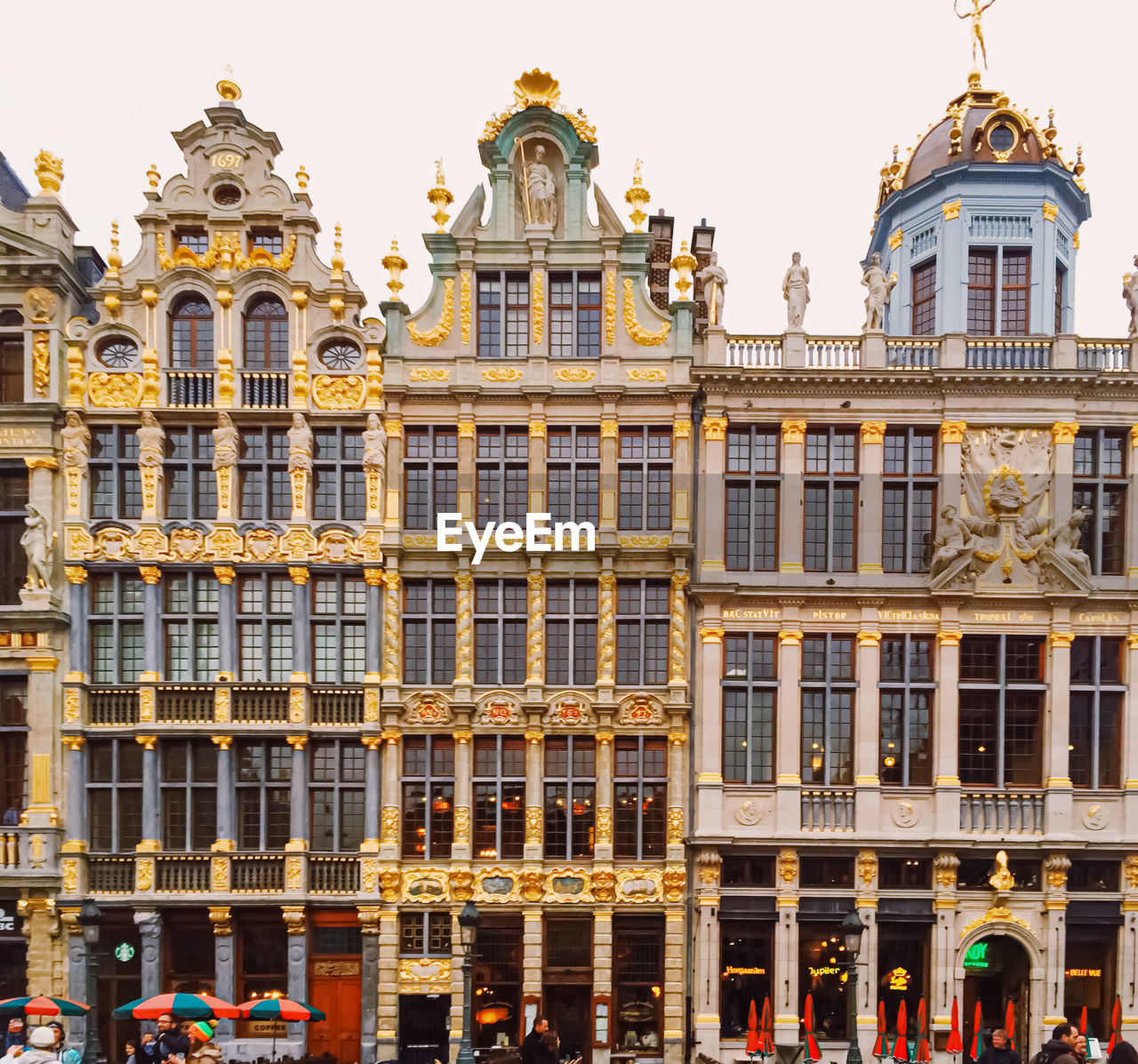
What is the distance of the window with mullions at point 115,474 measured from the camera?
88.6ft

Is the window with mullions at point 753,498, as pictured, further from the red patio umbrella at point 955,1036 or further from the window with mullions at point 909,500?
the red patio umbrella at point 955,1036

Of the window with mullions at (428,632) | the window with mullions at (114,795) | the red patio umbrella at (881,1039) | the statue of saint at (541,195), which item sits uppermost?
the statue of saint at (541,195)

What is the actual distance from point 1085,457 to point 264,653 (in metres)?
21.0

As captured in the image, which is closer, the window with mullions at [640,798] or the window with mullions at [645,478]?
the window with mullions at [640,798]

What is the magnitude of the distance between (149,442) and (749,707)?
16.2 meters

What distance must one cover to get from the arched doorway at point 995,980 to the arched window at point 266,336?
2246 centimetres

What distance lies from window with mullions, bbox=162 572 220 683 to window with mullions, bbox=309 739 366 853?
349 cm

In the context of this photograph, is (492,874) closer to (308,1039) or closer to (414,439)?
(308,1039)

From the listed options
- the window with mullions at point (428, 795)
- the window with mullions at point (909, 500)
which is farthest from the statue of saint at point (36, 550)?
the window with mullions at point (909, 500)

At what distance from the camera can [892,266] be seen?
29922mm

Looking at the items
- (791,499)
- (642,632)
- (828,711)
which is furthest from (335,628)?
(828,711)

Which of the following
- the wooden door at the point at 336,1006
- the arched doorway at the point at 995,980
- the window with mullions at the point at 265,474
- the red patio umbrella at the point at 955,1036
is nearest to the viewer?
the red patio umbrella at the point at 955,1036

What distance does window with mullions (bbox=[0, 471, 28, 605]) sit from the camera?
26953mm

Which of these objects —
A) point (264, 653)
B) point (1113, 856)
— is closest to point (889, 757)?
point (1113, 856)
